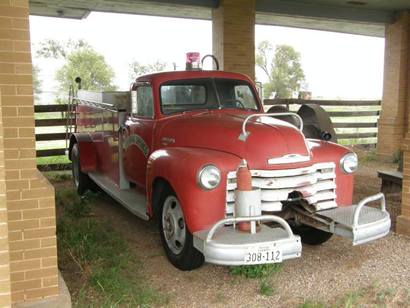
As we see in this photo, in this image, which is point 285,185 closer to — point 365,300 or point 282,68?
point 365,300

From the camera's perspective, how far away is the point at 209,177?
4043 millimetres

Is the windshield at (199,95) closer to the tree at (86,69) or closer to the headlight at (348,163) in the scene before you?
the headlight at (348,163)

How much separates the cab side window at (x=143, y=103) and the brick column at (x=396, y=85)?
343 inches

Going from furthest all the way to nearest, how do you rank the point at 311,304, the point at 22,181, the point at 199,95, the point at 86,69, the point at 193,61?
the point at 86,69 → the point at 193,61 → the point at 199,95 → the point at 311,304 → the point at 22,181

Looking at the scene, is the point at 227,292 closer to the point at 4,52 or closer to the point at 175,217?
the point at 175,217

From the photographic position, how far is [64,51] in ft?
121

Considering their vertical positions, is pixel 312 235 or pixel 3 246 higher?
pixel 3 246

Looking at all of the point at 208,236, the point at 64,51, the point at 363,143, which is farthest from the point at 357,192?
the point at 64,51

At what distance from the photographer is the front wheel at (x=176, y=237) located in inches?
170

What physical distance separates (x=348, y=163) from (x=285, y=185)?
855mm

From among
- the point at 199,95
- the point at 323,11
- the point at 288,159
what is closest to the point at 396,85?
the point at 323,11

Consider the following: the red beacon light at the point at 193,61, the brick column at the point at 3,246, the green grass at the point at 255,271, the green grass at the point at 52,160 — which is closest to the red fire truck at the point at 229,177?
the red beacon light at the point at 193,61

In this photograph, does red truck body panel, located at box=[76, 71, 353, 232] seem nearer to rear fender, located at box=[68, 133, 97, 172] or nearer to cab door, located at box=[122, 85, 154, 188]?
cab door, located at box=[122, 85, 154, 188]

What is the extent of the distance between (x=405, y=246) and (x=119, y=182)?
3.61m
